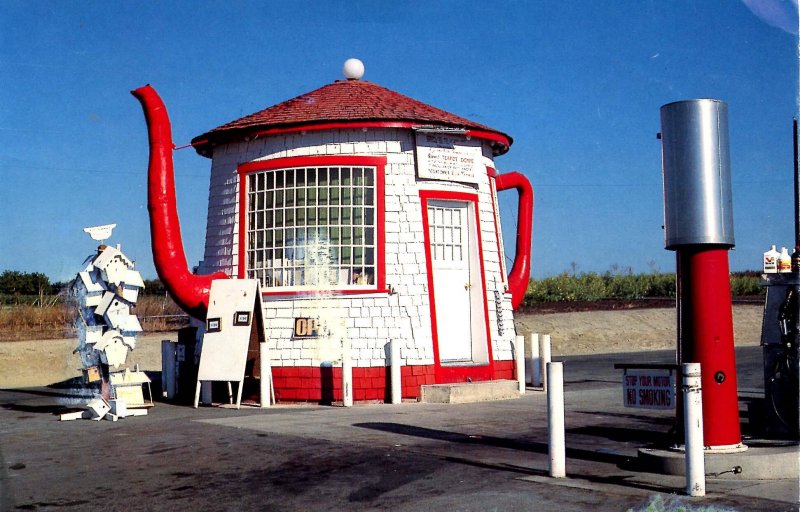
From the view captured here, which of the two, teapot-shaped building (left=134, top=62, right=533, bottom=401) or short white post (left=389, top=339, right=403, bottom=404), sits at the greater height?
teapot-shaped building (left=134, top=62, right=533, bottom=401)

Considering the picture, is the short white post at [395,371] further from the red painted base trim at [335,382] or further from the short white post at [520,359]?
the short white post at [520,359]

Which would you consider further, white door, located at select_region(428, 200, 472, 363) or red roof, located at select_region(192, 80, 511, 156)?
white door, located at select_region(428, 200, 472, 363)

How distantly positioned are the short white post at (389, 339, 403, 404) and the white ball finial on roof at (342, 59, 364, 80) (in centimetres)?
566

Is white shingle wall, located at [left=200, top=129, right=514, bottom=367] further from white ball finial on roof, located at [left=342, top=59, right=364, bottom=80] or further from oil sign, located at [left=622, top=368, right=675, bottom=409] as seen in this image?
oil sign, located at [left=622, top=368, right=675, bottom=409]

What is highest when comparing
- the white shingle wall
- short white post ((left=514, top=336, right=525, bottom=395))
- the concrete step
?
the white shingle wall

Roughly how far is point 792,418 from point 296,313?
859cm

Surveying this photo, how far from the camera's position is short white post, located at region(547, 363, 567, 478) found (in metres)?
8.73

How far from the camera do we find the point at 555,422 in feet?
28.7

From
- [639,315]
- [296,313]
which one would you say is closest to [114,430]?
[296,313]

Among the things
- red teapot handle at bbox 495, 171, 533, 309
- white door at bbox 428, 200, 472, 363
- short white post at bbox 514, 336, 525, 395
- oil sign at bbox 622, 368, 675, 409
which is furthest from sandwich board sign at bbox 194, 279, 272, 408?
oil sign at bbox 622, 368, 675, 409

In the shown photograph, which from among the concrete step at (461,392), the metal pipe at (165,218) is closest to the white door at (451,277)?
the concrete step at (461,392)

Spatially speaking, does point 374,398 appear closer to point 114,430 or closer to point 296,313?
point 296,313

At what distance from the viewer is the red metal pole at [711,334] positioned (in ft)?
29.3

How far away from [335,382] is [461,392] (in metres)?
2.01
